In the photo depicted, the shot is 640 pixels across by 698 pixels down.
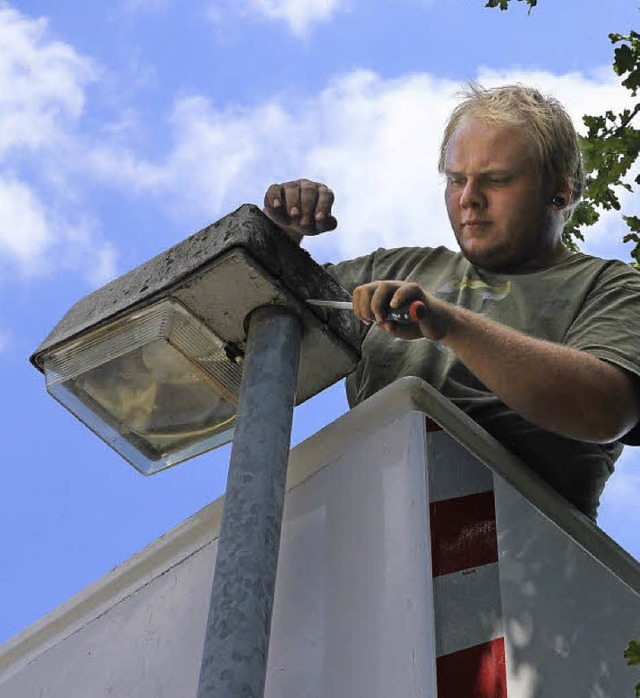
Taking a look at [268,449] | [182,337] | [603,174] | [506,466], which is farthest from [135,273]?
[603,174]

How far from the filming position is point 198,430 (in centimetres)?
293

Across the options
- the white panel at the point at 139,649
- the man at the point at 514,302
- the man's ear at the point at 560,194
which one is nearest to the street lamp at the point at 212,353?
the man at the point at 514,302

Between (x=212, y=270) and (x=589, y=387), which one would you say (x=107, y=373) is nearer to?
(x=212, y=270)

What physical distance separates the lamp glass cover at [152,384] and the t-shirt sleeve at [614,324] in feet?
2.60

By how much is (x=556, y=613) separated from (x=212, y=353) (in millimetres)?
861

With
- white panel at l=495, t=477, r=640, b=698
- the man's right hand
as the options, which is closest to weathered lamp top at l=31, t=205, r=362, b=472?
the man's right hand

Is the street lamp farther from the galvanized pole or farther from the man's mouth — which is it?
the man's mouth

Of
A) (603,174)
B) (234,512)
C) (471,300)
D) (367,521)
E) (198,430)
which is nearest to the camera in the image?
(234,512)

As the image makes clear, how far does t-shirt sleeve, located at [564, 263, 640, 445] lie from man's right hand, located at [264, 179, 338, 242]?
622 mm

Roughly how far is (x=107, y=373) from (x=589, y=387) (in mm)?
993

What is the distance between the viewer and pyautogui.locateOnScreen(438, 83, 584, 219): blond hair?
3439mm

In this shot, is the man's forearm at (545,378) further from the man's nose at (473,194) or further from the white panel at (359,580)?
the man's nose at (473,194)

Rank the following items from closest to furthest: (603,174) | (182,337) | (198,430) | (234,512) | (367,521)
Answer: (234,512) < (367,521) < (182,337) < (198,430) < (603,174)

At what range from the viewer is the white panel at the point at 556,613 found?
2.51m
